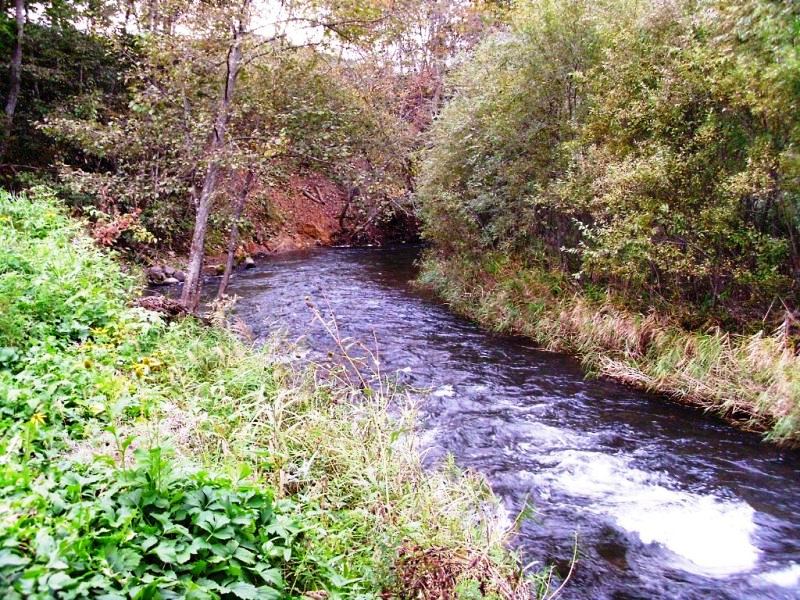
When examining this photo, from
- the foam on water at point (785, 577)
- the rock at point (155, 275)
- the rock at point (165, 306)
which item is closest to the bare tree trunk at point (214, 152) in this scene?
the rock at point (165, 306)

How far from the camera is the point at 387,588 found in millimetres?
3291

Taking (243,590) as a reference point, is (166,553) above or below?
above

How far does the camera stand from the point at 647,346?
945 centimetres

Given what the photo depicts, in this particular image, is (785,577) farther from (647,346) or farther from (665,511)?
(647,346)

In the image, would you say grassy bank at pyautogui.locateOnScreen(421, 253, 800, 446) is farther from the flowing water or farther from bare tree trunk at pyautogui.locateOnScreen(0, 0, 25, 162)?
bare tree trunk at pyautogui.locateOnScreen(0, 0, 25, 162)

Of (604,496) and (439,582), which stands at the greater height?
(439,582)

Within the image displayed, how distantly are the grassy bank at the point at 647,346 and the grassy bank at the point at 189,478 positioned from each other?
14.8 feet

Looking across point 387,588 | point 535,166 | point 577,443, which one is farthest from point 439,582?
point 535,166

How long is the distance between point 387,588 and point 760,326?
24.8 ft

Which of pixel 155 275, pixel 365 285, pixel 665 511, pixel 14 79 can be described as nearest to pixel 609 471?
pixel 665 511

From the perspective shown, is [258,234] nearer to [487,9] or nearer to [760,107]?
[487,9]

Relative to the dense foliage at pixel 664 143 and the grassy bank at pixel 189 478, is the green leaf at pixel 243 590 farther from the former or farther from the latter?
the dense foliage at pixel 664 143

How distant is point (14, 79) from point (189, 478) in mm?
16301

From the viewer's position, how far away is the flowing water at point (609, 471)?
15.2 feet
